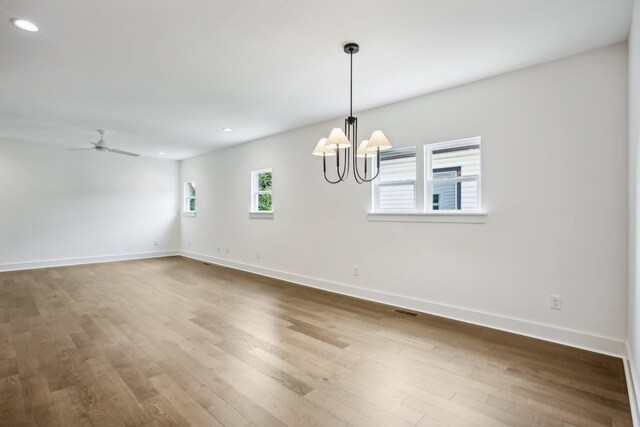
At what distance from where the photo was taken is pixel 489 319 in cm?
330

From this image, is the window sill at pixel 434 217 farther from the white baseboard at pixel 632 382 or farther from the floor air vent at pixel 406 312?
the white baseboard at pixel 632 382

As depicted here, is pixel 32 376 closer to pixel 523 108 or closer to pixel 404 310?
pixel 404 310

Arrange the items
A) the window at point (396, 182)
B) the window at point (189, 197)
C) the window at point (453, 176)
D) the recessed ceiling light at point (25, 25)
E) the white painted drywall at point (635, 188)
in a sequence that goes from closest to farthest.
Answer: the white painted drywall at point (635, 188) < the recessed ceiling light at point (25, 25) < the window at point (453, 176) < the window at point (396, 182) < the window at point (189, 197)

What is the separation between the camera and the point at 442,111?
3.64m

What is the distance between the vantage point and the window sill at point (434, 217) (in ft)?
11.1

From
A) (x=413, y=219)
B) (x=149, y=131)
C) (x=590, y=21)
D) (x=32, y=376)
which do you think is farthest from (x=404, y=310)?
(x=149, y=131)

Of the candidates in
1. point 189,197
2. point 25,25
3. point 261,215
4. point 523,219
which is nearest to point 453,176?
point 523,219

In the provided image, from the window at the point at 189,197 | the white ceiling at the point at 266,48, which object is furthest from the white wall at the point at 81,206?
the white ceiling at the point at 266,48

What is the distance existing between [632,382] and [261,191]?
5561 mm

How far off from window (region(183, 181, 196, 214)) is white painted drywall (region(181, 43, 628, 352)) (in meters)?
5.13

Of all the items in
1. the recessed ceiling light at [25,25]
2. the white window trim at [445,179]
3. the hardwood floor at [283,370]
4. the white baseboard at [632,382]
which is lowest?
the hardwood floor at [283,370]

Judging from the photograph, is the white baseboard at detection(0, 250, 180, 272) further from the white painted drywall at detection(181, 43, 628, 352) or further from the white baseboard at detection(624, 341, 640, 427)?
the white baseboard at detection(624, 341, 640, 427)

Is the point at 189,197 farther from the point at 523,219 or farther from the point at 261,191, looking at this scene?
the point at 523,219

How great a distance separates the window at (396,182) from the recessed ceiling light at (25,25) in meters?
3.64
